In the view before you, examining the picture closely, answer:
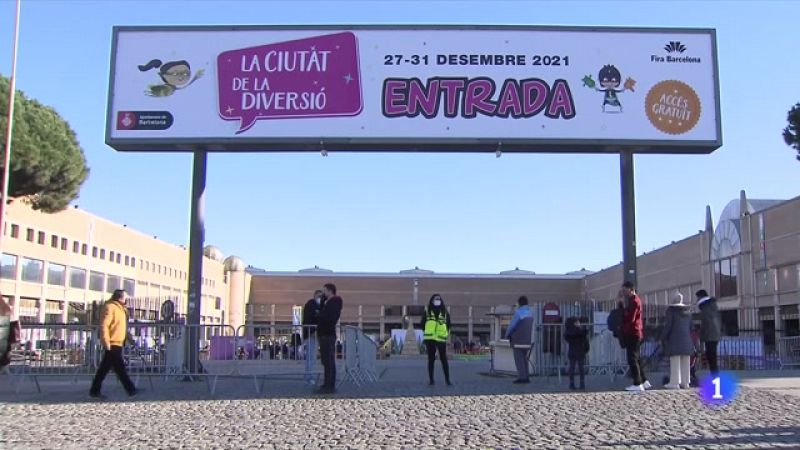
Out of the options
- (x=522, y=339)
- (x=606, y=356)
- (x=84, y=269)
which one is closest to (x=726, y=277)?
(x=606, y=356)

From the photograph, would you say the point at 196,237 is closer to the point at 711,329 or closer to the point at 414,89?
the point at 414,89

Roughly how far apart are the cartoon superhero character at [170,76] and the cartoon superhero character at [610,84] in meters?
7.96

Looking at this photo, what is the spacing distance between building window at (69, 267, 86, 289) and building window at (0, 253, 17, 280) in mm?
7995

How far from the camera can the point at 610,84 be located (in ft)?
50.9

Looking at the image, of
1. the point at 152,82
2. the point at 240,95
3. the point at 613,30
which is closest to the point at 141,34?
the point at 152,82

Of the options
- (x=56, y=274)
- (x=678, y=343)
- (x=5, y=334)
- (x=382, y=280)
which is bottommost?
(x=678, y=343)

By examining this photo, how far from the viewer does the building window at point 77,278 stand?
2063 inches

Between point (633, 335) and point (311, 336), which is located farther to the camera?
point (311, 336)

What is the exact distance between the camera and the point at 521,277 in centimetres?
7931

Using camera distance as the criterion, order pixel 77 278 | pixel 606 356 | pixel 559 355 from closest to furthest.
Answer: pixel 559 355 < pixel 606 356 < pixel 77 278

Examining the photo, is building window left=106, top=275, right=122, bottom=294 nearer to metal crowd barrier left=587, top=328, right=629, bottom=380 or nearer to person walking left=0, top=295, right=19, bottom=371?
metal crowd barrier left=587, top=328, right=629, bottom=380

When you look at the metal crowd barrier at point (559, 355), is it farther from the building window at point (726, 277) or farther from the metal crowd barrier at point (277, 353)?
the building window at point (726, 277)

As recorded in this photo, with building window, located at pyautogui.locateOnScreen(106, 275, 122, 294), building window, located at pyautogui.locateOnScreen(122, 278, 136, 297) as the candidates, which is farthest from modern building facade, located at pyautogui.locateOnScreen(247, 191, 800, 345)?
building window, located at pyautogui.locateOnScreen(106, 275, 122, 294)

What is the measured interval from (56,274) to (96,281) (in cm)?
654
